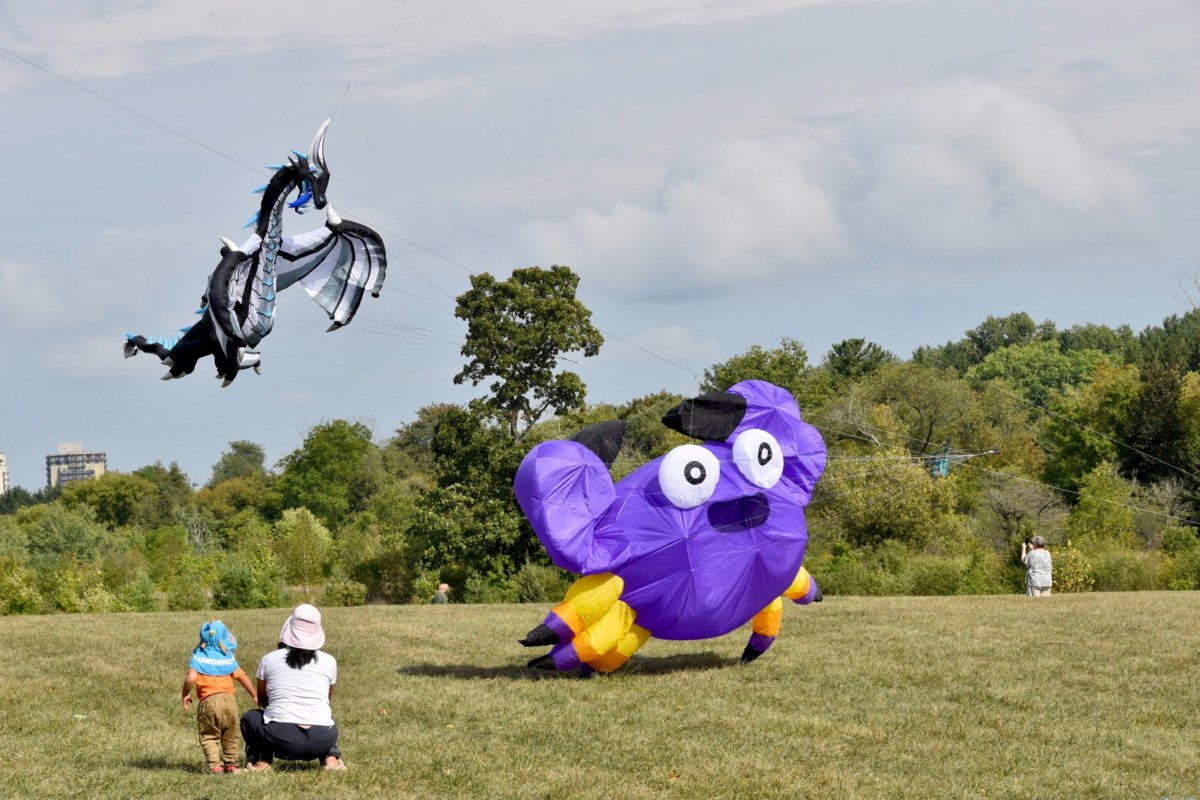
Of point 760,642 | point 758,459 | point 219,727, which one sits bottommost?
point 760,642

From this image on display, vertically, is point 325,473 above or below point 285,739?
above

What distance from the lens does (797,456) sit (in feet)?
56.1

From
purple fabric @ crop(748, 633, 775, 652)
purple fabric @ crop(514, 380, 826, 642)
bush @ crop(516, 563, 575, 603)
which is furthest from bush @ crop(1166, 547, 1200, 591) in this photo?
purple fabric @ crop(514, 380, 826, 642)

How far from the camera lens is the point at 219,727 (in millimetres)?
11344

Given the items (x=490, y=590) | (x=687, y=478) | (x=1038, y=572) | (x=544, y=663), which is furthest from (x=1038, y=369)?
(x=544, y=663)

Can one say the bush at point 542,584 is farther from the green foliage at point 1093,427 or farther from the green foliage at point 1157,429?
the green foliage at point 1157,429

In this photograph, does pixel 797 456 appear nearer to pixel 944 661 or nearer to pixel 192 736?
pixel 944 661

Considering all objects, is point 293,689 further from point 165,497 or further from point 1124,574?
point 165,497

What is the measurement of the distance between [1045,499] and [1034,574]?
24.8m

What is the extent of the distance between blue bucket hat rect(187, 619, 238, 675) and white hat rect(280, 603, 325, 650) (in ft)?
2.60

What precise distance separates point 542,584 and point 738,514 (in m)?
17.5

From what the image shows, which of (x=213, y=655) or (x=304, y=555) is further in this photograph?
(x=304, y=555)

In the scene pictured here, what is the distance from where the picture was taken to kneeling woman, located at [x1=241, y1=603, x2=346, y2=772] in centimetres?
1084

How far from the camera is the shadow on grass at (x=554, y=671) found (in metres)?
17.2
